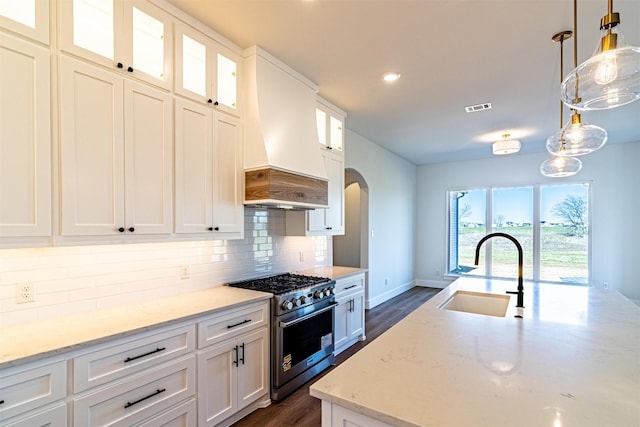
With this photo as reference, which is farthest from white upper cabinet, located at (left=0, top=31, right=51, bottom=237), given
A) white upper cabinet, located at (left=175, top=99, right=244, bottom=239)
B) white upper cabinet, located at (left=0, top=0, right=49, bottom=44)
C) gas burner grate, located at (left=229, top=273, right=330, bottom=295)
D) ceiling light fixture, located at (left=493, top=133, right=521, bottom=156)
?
ceiling light fixture, located at (left=493, top=133, right=521, bottom=156)

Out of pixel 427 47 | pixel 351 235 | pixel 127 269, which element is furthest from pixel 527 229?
pixel 127 269

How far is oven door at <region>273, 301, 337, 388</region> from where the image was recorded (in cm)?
253

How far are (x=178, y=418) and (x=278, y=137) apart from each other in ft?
6.94

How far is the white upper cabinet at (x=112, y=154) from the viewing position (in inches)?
64.7

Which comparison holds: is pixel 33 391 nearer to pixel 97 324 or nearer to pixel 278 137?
pixel 97 324

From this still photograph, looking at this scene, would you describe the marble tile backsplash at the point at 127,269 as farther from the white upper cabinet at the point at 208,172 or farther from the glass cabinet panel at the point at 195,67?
the glass cabinet panel at the point at 195,67

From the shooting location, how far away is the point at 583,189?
582 centimetres

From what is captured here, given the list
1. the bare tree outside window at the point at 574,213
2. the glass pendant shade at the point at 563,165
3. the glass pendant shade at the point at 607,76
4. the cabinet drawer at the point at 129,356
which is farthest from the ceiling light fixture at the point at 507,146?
the cabinet drawer at the point at 129,356

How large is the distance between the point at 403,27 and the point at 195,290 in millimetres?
2542

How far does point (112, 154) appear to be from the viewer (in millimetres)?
1812

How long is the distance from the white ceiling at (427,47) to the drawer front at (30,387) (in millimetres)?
2204

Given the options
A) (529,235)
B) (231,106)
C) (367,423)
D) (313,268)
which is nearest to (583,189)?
(529,235)

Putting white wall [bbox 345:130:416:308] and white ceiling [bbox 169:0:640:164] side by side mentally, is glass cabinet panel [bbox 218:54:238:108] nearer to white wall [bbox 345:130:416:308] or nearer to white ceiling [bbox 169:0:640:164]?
white ceiling [bbox 169:0:640:164]

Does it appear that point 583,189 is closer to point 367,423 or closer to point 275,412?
point 275,412
